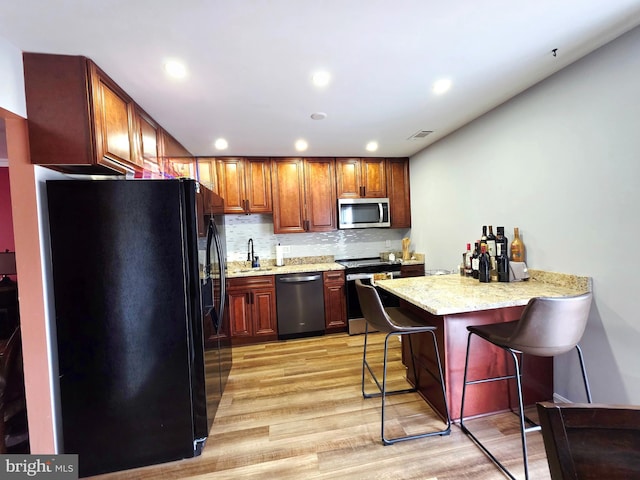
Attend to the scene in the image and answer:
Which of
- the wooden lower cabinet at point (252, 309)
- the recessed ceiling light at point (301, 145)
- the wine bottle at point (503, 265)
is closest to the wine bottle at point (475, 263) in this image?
the wine bottle at point (503, 265)

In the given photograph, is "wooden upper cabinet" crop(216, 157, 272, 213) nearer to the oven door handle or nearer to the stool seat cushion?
the oven door handle

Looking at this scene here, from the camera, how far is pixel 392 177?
158 inches

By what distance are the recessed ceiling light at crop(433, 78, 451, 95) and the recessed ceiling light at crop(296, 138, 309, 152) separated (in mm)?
1462

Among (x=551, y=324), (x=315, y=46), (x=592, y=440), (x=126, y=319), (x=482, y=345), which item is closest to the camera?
(x=592, y=440)

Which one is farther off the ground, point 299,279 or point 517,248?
point 517,248

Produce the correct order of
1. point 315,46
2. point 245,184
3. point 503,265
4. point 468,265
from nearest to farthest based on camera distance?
point 315,46 → point 503,265 → point 468,265 → point 245,184

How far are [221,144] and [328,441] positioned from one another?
115 inches

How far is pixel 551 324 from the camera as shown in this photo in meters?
1.33

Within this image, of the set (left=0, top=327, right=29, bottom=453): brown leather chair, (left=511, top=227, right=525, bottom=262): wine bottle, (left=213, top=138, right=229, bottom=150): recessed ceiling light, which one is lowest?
(left=0, top=327, right=29, bottom=453): brown leather chair

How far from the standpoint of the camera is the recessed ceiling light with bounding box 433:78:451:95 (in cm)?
192

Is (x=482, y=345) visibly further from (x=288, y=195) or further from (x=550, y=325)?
(x=288, y=195)

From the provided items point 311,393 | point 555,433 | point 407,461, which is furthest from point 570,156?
point 311,393

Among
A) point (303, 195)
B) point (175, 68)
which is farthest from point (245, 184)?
point (175, 68)

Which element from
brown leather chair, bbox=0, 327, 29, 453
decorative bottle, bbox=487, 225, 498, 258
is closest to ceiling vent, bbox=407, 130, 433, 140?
decorative bottle, bbox=487, 225, 498, 258
